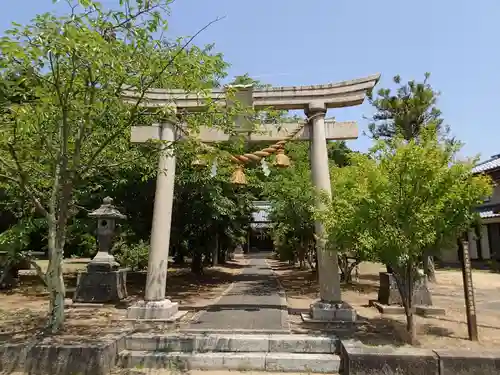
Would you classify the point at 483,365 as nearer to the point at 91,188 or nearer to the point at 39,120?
the point at 39,120

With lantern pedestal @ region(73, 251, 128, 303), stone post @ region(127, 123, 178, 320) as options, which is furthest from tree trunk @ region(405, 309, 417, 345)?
lantern pedestal @ region(73, 251, 128, 303)

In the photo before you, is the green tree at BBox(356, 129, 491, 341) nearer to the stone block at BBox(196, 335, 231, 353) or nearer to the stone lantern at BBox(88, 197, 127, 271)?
the stone block at BBox(196, 335, 231, 353)

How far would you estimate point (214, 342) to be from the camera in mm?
6949

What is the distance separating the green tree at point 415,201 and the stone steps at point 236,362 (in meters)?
1.90

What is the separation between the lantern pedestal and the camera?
11.5 m

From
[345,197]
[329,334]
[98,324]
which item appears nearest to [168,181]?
[98,324]

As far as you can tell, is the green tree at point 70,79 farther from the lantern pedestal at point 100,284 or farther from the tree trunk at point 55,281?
the lantern pedestal at point 100,284

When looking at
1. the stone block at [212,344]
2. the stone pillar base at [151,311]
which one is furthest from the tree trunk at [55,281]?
the stone block at [212,344]

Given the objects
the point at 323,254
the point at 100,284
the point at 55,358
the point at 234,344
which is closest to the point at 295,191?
the point at 323,254

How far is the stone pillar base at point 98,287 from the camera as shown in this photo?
11.4m

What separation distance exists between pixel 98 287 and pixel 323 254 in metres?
7.01

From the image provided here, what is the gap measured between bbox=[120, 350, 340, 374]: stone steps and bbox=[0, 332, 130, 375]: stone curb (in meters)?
0.65

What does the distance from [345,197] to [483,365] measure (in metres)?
3.52

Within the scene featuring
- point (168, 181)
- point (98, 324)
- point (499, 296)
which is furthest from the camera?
point (499, 296)
